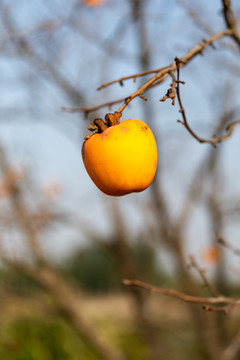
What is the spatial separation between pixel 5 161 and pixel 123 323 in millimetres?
4092

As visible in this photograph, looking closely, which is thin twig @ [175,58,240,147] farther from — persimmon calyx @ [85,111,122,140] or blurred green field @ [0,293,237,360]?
blurred green field @ [0,293,237,360]

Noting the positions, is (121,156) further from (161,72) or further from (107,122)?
(161,72)

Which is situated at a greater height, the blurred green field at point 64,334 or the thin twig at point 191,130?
the thin twig at point 191,130

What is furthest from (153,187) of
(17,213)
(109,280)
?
(109,280)

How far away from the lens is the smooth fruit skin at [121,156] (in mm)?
850

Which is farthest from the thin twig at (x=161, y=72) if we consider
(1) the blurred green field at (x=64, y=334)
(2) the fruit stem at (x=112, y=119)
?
→ (1) the blurred green field at (x=64, y=334)

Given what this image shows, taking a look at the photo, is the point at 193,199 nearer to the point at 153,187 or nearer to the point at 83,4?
the point at 153,187

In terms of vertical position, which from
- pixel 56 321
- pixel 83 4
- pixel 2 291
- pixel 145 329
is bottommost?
pixel 56 321

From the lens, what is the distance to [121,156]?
2.79ft

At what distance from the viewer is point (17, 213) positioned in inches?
127

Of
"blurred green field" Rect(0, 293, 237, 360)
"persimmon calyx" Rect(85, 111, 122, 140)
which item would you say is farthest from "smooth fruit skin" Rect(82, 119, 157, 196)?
"blurred green field" Rect(0, 293, 237, 360)

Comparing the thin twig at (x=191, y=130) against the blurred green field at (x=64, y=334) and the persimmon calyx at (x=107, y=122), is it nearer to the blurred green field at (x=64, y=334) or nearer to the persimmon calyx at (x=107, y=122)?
the persimmon calyx at (x=107, y=122)

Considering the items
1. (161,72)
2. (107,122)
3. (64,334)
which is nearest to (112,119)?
(107,122)

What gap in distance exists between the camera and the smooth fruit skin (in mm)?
850
